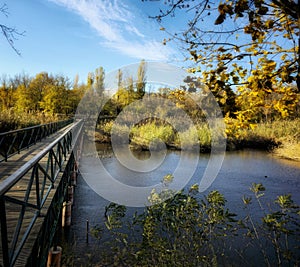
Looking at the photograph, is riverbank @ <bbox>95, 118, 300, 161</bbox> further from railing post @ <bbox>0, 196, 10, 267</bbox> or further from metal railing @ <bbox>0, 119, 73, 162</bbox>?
railing post @ <bbox>0, 196, 10, 267</bbox>

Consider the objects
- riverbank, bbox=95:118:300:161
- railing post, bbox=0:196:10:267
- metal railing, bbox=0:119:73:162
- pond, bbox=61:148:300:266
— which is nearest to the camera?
railing post, bbox=0:196:10:267

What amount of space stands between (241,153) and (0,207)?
61.0ft

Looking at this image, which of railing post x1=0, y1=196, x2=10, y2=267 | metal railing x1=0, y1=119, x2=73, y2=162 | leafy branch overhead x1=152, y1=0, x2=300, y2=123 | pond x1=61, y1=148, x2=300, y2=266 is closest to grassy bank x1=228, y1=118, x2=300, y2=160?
pond x1=61, y1=148, x2=300, y2=266

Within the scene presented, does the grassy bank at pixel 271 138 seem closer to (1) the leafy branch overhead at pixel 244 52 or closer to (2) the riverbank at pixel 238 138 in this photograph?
(2) the riverbank at pixel 238 138

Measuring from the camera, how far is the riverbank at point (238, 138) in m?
19.1

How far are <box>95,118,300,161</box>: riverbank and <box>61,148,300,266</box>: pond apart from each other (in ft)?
4.55

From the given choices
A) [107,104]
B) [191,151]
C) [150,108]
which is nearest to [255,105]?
[191,151]

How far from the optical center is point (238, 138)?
20.1m

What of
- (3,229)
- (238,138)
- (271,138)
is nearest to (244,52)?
(3,229)

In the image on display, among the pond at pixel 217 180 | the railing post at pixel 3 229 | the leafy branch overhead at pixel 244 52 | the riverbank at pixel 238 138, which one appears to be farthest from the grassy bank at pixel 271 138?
the railing post at pixel 3 229

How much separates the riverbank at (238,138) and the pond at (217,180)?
1.39 metres

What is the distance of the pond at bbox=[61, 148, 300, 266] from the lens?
23.3 ft

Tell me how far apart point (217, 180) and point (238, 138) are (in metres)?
9.56

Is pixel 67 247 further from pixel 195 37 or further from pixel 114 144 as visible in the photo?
pixel 114 144
